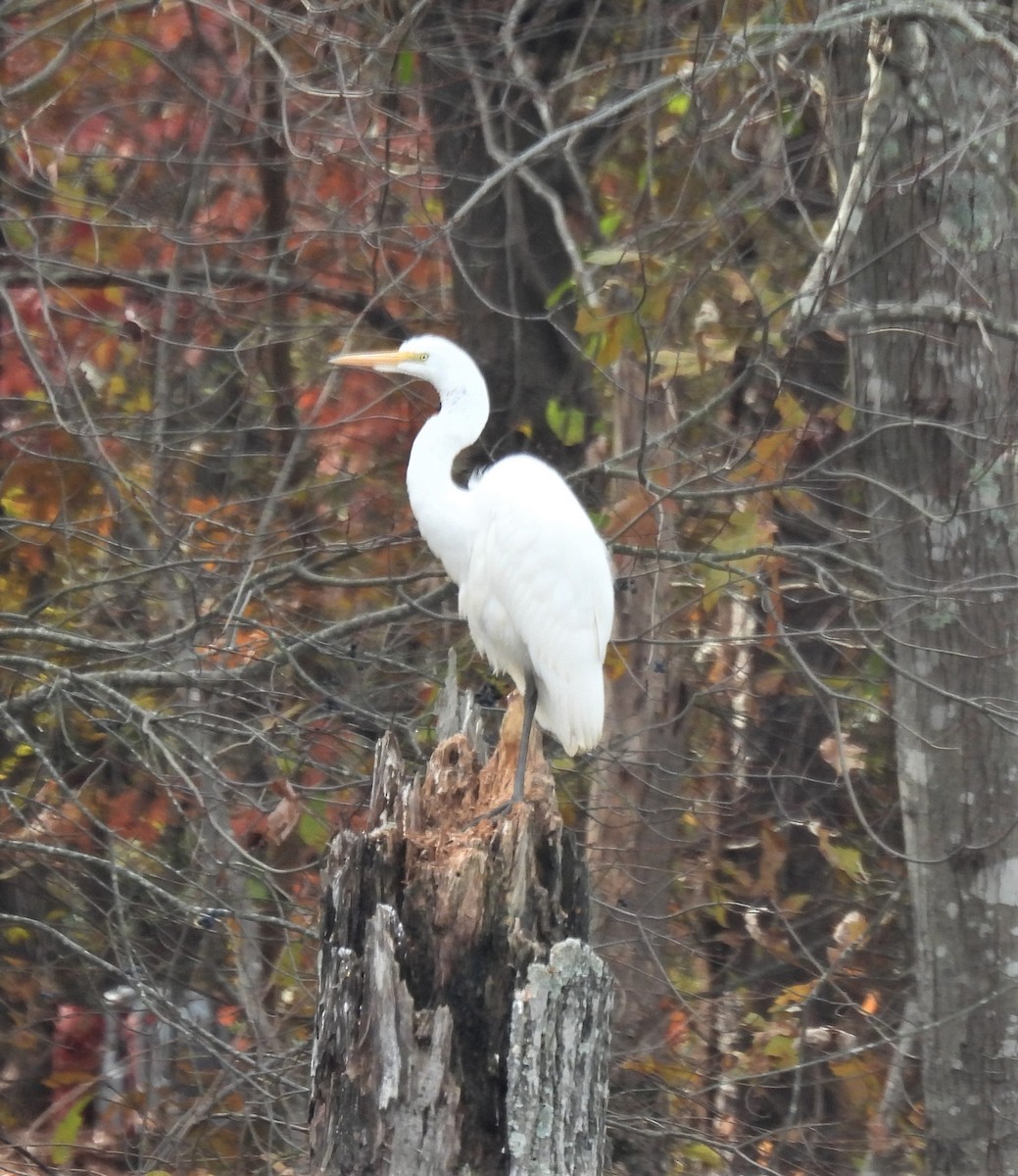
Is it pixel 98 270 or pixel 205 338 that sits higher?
pixel 205 338

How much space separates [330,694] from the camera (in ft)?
13.7

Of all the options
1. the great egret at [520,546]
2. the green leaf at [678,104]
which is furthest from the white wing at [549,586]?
the green leaf at [678,104]

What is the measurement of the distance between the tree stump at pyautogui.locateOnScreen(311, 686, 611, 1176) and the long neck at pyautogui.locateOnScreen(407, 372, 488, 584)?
1.42 meters

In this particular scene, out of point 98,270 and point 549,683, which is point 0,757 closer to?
point 98,270

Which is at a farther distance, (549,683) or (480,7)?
(480,7)

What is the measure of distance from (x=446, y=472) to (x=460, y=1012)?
1818 mm

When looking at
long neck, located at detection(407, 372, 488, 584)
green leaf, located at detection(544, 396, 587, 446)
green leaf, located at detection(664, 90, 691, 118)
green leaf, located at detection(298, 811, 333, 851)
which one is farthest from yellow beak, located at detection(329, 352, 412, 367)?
green leaf, located at detection(298, 811, 333, 851)

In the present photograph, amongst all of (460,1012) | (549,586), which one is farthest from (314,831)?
(460,1012)

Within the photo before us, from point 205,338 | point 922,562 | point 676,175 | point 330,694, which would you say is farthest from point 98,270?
point 922,562

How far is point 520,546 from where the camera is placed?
4.05m

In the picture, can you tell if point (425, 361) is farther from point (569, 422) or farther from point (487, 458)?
point (487, 458)

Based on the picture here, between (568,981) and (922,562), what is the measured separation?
2384 millimetres

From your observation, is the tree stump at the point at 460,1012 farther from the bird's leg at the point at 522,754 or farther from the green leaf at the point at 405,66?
the green leaf at the point at 405,66

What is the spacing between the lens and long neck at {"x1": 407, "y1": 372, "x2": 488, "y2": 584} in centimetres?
404
